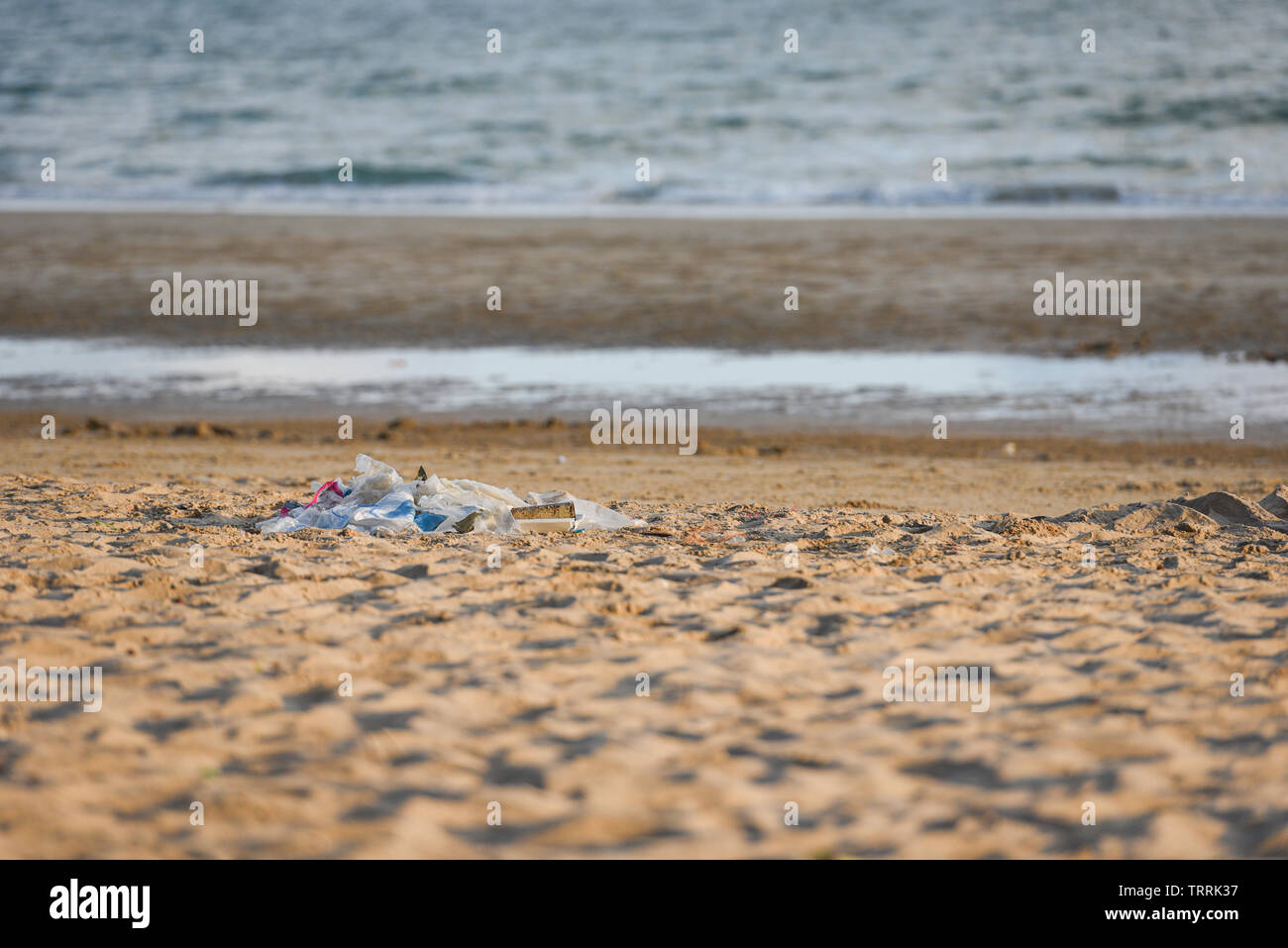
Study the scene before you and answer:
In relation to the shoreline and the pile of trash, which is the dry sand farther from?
the shoreline

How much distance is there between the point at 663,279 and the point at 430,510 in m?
9.80

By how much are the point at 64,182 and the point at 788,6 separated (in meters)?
28.2

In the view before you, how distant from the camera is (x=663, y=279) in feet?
53.8

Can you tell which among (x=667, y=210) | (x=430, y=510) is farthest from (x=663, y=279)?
(x=430, y=510)

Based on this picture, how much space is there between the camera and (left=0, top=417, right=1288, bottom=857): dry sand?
366 cm

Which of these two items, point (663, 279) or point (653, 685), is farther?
point (663, 279)

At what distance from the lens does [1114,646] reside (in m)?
5.10

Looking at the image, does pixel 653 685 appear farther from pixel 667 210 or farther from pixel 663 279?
pixel 667 210

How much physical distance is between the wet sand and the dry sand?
6.43m

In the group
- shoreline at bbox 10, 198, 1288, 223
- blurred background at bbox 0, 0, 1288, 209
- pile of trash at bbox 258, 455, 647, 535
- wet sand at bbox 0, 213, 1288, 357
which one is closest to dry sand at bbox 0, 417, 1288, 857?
pile of trash at bbox 258, 455, 647, 535

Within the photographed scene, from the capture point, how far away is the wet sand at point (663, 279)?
45.8ft

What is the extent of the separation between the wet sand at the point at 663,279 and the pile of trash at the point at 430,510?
6.48m
